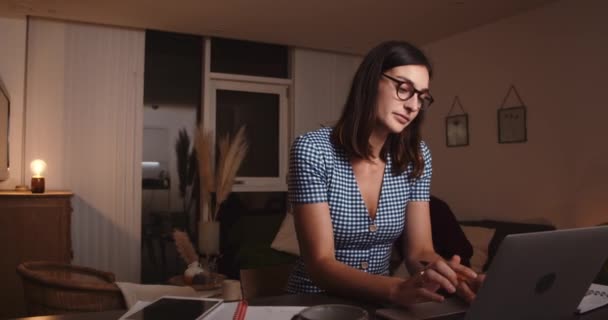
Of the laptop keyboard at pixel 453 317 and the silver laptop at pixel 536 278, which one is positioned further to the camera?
the laptop keyboard at pixel 453 317

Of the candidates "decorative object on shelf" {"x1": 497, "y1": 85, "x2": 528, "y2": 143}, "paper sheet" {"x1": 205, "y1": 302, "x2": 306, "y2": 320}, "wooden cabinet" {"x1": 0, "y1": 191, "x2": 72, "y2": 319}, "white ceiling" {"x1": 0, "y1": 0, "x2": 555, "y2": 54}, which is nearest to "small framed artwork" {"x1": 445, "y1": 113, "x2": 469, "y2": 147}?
"decorative object on shelf" {"x1": 497, "y1": 85, "x2": 528, "y2": 143}

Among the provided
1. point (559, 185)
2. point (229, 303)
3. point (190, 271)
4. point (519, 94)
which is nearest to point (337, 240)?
point (229, 303)

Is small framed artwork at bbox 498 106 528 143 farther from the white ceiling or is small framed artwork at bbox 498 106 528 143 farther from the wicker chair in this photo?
the wicker chair

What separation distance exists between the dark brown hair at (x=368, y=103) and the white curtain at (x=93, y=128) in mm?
3420

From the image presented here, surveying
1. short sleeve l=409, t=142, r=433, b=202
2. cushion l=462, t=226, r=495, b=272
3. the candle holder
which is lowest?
cushion l=462, t=226, r=495, b=272

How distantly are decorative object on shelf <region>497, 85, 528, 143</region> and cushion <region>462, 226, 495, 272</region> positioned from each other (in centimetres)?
82

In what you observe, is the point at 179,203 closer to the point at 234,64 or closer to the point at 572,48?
the point at 234,64

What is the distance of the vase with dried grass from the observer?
4.15 m

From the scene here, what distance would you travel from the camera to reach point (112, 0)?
11.2 ft

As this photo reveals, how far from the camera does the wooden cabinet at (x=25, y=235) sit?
3.23 metres

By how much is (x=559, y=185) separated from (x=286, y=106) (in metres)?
2.75

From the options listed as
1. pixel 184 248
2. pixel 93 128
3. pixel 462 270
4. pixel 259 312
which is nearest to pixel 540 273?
pixel 462 270

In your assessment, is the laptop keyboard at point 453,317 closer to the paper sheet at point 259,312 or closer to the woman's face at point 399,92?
the paper sheet at point 259,312

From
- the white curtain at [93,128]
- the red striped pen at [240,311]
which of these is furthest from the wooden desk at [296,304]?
the white curtain at [93,128]
